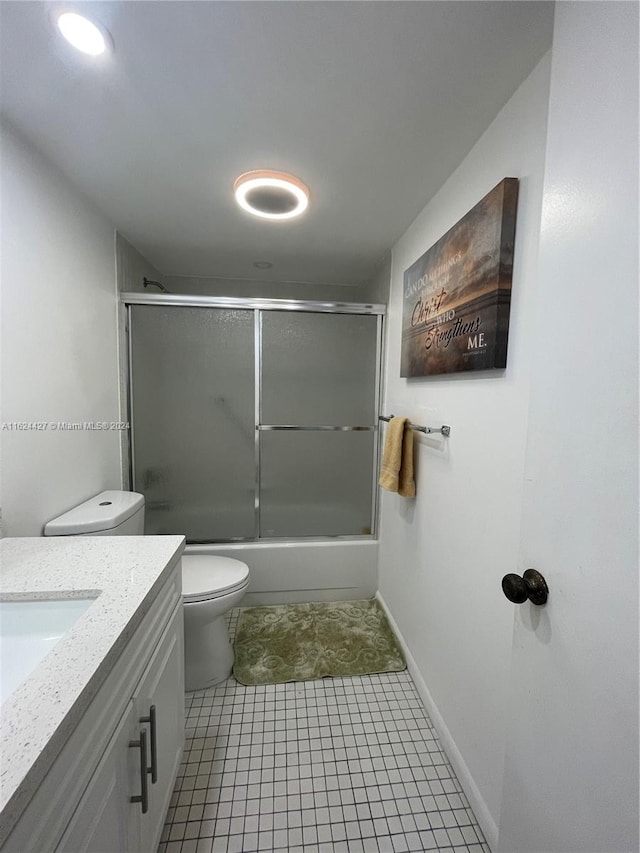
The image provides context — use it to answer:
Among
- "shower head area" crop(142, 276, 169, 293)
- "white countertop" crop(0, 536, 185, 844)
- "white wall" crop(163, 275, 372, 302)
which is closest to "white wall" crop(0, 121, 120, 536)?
"white countertop" crop(0, 536, 185, 844)

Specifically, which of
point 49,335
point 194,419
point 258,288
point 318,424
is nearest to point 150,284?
point 258,288

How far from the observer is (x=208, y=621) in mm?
1524

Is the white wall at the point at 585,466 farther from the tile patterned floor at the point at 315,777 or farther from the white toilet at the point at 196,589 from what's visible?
the white toilet at the point at 196,589

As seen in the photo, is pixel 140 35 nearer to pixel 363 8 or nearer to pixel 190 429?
pixel 363 8

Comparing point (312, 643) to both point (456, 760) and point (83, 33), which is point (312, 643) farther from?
point (83, 33)

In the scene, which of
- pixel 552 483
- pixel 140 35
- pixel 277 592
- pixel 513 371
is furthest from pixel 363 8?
pixel 277 592

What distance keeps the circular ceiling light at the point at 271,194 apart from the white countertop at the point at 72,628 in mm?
1408

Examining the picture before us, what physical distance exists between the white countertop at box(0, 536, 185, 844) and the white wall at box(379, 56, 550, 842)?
98cm

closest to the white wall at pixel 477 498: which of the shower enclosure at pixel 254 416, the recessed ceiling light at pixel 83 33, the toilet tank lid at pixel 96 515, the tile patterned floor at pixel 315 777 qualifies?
the tile patterned floor at pixel 315 777

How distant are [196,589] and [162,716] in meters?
0.54

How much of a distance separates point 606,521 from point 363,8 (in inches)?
45.6

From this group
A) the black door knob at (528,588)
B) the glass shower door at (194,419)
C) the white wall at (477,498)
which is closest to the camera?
the black door knob at (528,588)

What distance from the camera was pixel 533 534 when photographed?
706 millimetres

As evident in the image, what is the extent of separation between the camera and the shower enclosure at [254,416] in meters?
2.12
